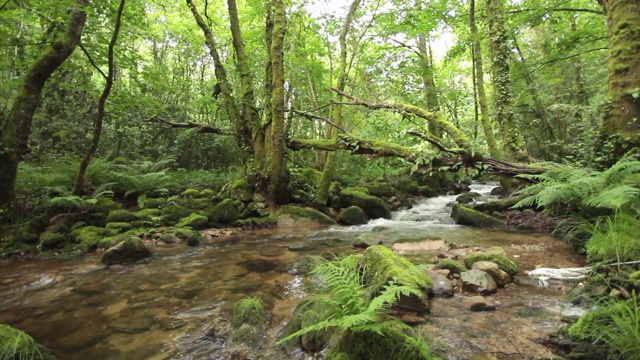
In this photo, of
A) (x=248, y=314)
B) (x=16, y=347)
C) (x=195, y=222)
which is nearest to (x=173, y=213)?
(x=195, y=222)

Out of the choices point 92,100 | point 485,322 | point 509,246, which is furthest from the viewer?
point 92,100

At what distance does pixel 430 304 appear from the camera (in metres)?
3.47

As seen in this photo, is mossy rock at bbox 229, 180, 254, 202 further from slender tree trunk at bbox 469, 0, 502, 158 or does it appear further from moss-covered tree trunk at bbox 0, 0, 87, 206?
slender tree trunk at bbox 469, 0, 502, 158

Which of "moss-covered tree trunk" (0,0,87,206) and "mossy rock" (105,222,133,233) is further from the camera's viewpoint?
"mossy rock" (105,222,133,233)

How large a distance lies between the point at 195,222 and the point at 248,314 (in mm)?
6032

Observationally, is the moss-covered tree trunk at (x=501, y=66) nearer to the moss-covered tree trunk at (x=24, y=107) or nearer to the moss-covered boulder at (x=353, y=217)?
the moss-covered boulder at (x=353, y=217)

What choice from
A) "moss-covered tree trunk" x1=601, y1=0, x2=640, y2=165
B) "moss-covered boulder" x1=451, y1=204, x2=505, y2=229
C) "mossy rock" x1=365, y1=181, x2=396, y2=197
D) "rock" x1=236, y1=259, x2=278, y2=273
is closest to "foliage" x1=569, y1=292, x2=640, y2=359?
"rock" x1=236, y1=259, x2=278, y2=273

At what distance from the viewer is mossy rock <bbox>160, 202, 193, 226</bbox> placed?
8750 mm

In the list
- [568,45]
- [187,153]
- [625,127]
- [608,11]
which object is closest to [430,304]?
[625,127]

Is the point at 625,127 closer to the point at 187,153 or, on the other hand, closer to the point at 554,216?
the point at 554,216

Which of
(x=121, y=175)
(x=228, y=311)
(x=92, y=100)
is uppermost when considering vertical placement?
(x=92, y=100)

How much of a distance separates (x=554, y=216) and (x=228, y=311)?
24.5ft

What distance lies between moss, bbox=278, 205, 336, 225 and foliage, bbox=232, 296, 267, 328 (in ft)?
20.4

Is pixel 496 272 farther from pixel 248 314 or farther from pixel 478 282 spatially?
pixel 248 314
